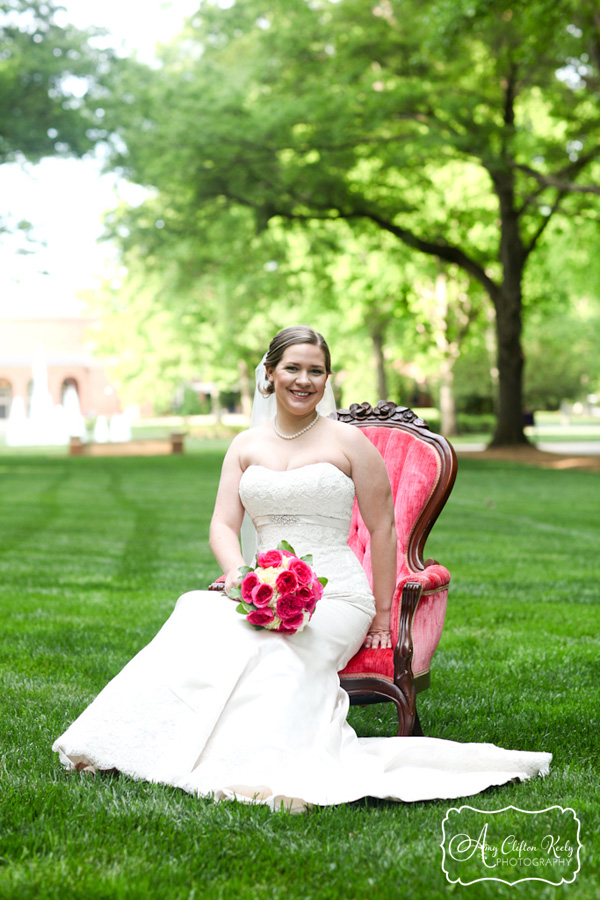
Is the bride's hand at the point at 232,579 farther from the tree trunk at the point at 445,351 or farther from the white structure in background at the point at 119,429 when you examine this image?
the white structure in background at the point at 119,429

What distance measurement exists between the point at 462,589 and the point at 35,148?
19.1 m

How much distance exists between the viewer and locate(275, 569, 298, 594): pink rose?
3857 mm

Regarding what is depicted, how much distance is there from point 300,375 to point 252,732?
1.64 metres

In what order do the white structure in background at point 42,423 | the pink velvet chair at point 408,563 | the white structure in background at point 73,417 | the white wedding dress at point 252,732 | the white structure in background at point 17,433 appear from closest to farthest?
the white wedding dress at point 252,732 < the pink velvet chair at point 408,563 < the white structure in background at point 17,433 < the white structure in background at point 42,423 < the white structure in background at point 73,417

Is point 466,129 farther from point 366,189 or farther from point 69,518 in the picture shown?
point 69,518

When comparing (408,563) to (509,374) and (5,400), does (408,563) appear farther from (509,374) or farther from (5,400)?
(5,400)

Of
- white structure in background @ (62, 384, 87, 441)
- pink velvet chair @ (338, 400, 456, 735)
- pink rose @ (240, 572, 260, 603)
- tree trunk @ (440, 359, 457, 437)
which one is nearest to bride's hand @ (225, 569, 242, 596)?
pink rose @ (240, 572, 260, 603)

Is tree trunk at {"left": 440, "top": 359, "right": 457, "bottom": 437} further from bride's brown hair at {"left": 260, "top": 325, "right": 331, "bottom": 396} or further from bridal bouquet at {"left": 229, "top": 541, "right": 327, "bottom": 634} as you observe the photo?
bridal bouquet at {"left": 229, "top": 541, "right": 327, "bottom": 634}

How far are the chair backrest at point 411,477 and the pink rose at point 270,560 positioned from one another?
115cm

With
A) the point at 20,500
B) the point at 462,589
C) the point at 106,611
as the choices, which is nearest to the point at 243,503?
the point at 106,611

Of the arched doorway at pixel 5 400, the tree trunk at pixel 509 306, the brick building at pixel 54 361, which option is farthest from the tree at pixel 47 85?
the arched doorway at pixel 5 400

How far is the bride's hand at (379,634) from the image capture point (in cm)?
448

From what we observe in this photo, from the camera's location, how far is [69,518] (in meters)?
14.6

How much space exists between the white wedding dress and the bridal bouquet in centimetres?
10
